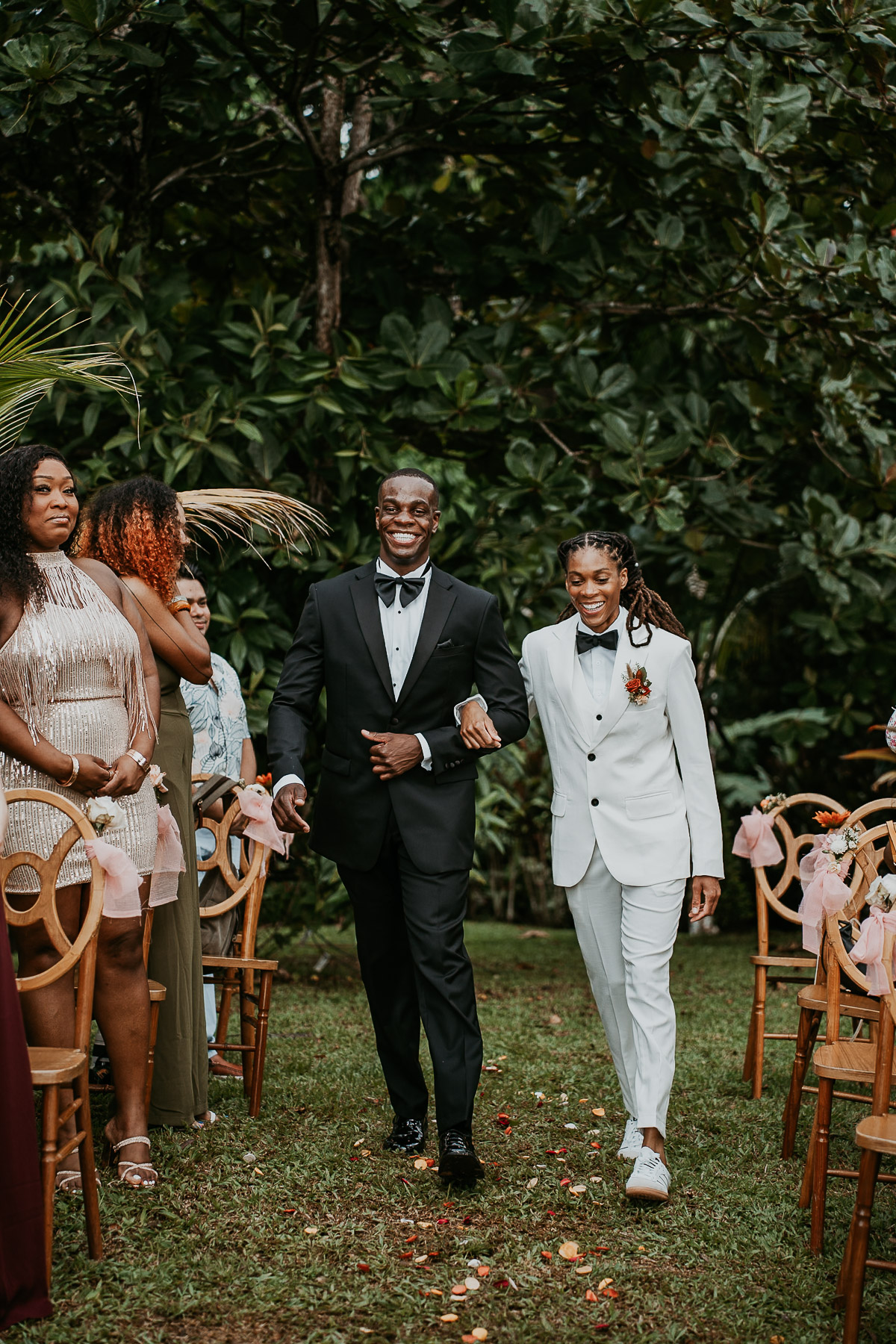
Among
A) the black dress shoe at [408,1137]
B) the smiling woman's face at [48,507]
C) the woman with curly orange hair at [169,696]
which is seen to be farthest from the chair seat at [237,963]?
the smiling woman's face at [48,507]

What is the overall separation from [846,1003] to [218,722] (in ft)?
9.86

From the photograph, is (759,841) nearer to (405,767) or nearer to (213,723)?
(405,767)

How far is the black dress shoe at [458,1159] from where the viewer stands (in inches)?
158

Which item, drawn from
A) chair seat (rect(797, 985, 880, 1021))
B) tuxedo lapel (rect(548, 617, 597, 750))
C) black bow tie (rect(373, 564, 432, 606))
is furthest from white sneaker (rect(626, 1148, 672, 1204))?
black bow tie (rect(373, 564, 432, 606))

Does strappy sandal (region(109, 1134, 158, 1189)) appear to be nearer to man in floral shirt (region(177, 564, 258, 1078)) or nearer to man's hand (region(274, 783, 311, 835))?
man's hand (region(274, 783, 311, 835))

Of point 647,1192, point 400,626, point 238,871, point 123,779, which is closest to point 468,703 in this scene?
point 400,626

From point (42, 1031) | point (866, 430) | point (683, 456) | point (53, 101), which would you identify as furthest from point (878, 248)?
point (42, 1031)

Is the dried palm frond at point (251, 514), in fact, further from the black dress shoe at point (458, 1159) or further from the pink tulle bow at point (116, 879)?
the black dress shoe at point (458, 1159)

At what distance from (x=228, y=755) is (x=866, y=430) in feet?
12.2

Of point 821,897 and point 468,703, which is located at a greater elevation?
point 468,703

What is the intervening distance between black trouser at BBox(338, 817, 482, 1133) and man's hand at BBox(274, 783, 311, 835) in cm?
30

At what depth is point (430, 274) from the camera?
25.7 feet

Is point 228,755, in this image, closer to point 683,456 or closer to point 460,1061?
point 460,1061

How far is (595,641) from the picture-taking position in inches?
172
